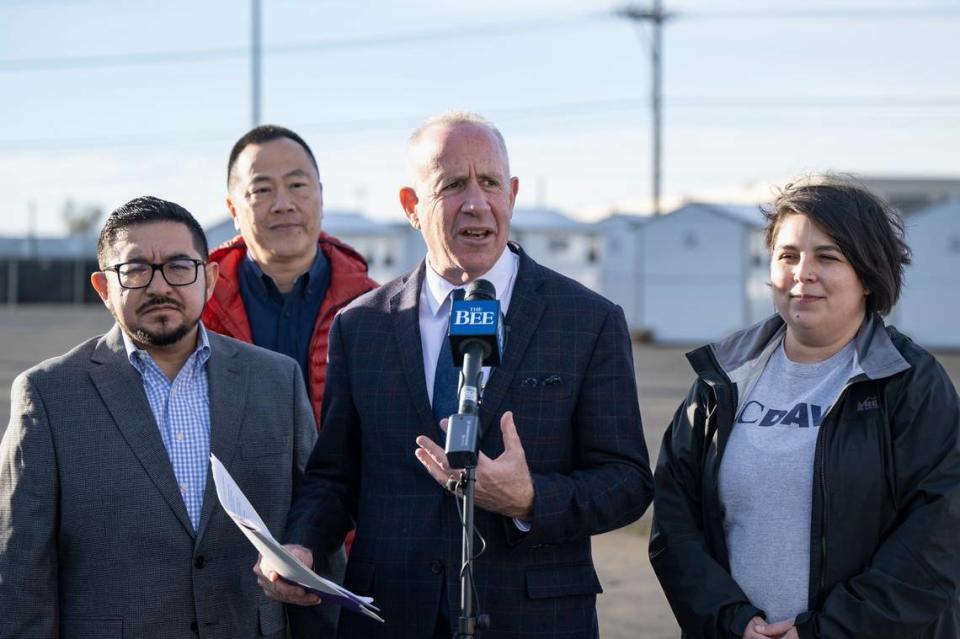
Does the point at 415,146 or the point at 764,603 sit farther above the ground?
the point at 415,146

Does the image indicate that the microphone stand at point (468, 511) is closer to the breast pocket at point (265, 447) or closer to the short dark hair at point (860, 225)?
the breast pocket at point (265, 447)

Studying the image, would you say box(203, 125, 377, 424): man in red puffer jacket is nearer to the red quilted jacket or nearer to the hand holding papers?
the red quilted jacket

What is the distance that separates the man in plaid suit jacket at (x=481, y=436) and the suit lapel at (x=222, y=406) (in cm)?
27

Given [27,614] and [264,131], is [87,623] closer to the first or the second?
[27,614]

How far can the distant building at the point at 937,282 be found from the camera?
3625 cm

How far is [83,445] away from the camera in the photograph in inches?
146

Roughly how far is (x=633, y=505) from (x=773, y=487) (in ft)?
1.42

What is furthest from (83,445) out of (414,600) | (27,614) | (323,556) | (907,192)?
(907,192)

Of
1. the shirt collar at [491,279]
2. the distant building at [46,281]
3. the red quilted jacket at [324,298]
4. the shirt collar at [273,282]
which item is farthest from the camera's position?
the distant building at [46,281]

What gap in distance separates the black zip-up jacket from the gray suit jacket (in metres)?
1.44

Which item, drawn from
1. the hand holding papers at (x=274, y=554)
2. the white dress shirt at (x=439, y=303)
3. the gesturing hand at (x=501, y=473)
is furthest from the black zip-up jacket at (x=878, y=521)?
the hand holding papers at (x=274, y=554)

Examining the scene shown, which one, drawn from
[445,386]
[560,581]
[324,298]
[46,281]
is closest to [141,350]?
[445,386]

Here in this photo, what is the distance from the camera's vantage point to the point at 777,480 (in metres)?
3.73

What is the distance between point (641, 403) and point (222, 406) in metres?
15.4
